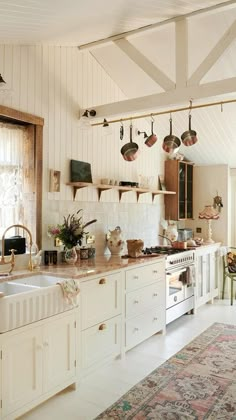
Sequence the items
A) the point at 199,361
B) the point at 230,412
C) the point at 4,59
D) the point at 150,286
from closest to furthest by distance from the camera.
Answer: the point at 230,412 < the point at 4,59 < the point at 199,361 < the point at 150,286

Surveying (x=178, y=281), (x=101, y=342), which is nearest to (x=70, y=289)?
(x=101, y=342)

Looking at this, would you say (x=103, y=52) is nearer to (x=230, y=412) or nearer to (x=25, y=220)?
(x=25, y=220)

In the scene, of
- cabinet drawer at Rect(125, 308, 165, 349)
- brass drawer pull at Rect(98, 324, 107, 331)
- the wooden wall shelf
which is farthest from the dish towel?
the wooden wall shelf

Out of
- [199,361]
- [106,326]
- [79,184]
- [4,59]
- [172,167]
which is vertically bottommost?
[199,361]

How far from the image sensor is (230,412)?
8.02ft

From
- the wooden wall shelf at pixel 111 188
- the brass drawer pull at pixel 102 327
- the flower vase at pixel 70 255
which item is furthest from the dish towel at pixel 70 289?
the wooden wall shelf at pixel 111 188

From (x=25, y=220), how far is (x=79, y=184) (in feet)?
2.30

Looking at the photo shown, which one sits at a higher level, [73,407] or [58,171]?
[58,171]

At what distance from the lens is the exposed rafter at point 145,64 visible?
3371 mm

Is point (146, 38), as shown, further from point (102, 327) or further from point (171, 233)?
point (102, 327)

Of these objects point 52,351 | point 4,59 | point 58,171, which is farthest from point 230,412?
point 4,59

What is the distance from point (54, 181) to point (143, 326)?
1.74m

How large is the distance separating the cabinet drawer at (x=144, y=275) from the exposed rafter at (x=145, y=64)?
5.93ft

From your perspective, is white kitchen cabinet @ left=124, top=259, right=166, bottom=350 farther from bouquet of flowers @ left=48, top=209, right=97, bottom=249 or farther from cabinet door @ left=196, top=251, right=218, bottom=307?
cabinet door @ left=196, top=251, right=218, bottom=307
